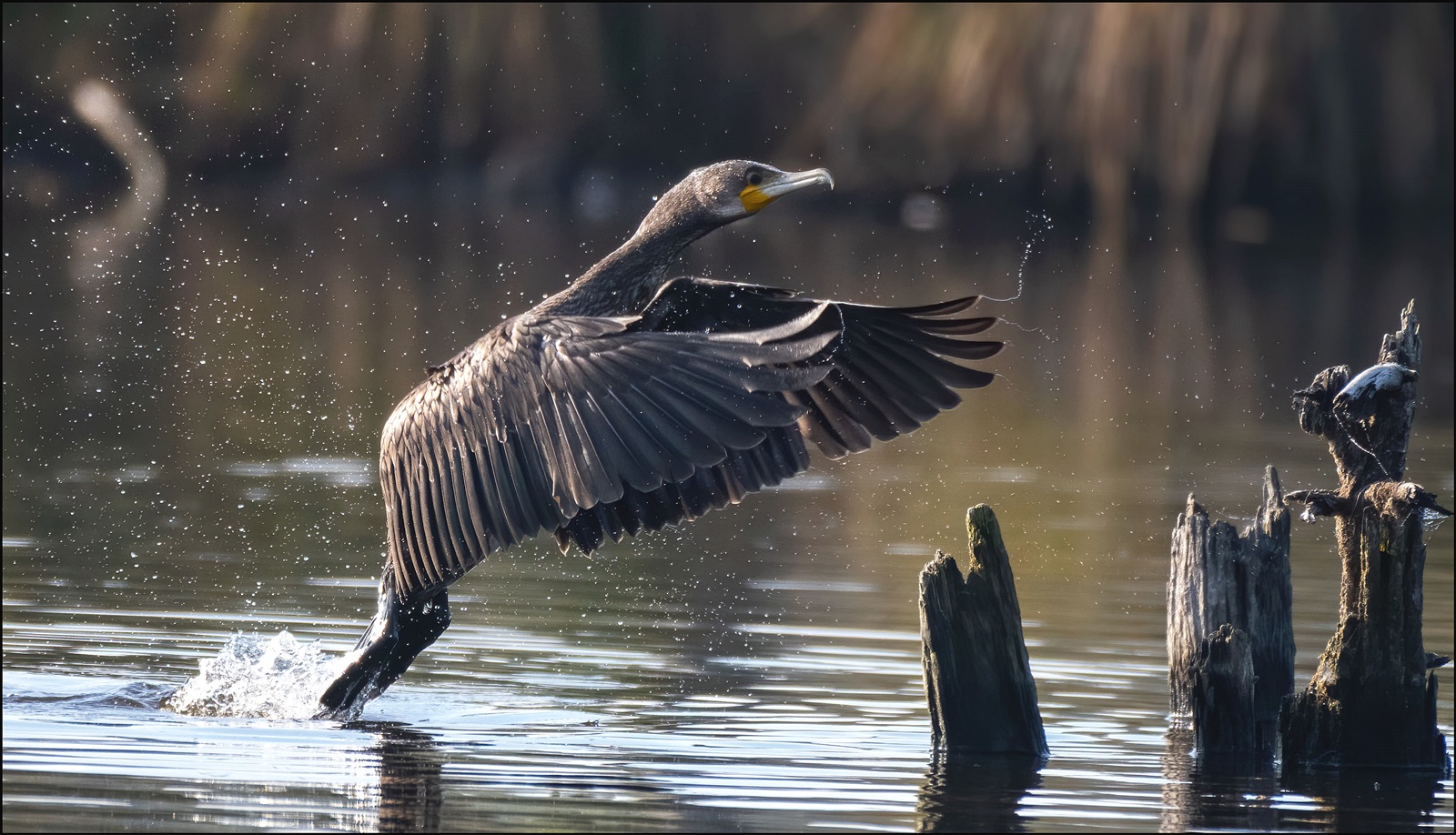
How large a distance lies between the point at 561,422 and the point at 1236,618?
2.51 m

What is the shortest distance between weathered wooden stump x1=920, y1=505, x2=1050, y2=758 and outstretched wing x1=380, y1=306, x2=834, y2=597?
79 centimetres

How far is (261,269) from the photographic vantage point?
24938 millimetres

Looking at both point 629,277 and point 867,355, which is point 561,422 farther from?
point 867,355

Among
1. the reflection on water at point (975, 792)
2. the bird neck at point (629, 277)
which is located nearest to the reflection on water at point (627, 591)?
the reflection on water at point (975, 792)

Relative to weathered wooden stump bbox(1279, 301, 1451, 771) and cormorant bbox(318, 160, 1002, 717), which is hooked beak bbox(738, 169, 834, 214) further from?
weathered wooden stump bbox(1279, 301, 1451, 771)

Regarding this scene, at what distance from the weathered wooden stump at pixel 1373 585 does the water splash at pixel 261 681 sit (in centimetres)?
340

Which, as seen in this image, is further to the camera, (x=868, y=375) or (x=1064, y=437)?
(x=1064, y=437)

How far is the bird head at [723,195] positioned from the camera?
7715 mm

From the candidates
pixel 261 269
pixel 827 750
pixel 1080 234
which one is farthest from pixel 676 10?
pixel 827 750

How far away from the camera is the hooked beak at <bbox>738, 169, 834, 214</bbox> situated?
24.6 ft

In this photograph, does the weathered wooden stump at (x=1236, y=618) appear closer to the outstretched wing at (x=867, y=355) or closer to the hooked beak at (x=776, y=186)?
the outstretched wing at (x=867, y=355)

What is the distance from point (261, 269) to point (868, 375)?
17920mm

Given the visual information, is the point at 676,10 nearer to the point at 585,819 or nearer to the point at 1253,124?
the point at 1253,124

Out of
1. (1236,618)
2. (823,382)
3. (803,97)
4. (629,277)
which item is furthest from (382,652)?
(803,97)
